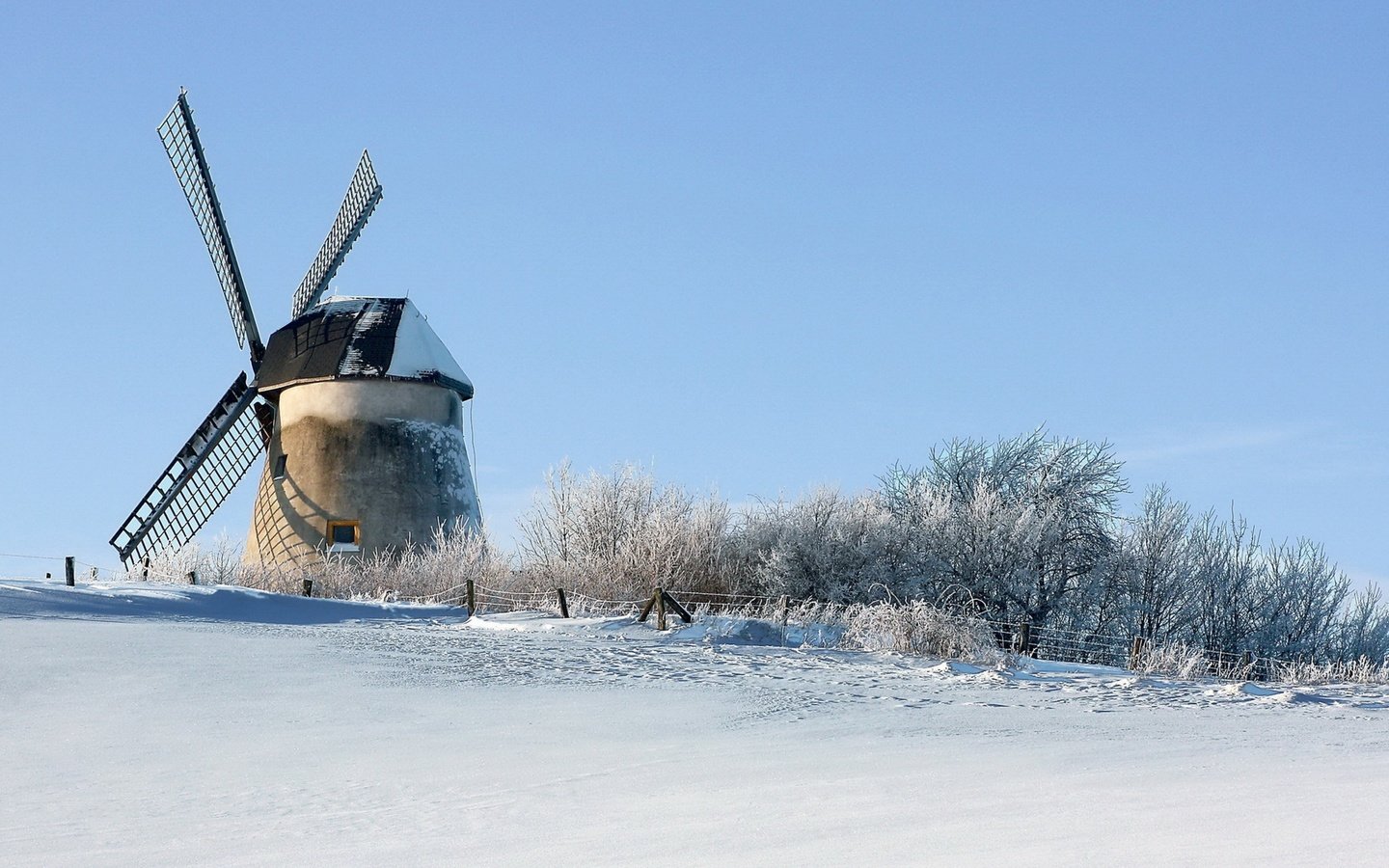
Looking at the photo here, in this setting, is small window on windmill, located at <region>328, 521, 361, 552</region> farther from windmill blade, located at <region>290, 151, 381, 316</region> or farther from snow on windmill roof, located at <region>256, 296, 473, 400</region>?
windmill blade, located at <region>290, 151, 381, 316</region>

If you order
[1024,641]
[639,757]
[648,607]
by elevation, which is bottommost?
[1024,641]

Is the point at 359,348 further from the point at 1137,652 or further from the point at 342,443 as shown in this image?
the point at 1137,652

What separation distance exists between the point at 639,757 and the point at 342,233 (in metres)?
21.7

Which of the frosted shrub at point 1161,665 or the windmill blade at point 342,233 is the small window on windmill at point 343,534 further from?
the frosted shrub at point 1161,665

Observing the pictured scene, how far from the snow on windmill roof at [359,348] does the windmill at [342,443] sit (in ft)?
0.08

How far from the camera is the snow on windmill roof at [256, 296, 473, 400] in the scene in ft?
76.5

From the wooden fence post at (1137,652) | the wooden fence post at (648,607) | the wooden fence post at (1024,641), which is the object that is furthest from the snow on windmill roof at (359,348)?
the wooden fence post at (1137,652)

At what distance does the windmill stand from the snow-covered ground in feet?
28.2

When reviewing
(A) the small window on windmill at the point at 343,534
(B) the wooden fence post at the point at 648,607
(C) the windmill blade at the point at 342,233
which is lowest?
(B) the wooden fence post at the point at 648,607

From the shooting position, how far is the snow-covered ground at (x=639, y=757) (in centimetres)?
502

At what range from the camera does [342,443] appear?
23109 mm

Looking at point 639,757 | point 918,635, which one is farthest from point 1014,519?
point 639,757

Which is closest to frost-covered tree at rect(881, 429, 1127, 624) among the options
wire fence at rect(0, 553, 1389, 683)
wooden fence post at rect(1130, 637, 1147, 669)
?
wire fence at rect(0, 553, 1389, 683)

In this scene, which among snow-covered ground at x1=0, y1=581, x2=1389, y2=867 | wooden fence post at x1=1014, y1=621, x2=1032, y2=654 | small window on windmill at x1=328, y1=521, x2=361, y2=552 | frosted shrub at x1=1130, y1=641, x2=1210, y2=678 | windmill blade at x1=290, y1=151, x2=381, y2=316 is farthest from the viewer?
windmill blade at x1=290, y1=151, x2=381, y2=316
